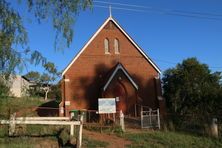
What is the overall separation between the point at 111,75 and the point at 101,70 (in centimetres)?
249

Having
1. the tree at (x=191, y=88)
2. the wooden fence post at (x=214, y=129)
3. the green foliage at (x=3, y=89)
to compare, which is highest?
the tree at (x=191, y=88)

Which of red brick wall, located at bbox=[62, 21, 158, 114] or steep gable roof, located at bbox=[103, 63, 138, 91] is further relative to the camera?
red brick wall, located at bbox=[62, 21, 158, 114]

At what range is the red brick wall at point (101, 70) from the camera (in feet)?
132

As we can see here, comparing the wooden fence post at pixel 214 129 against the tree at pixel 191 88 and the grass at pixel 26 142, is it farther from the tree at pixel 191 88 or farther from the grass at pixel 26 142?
the grass at pixel 26 142

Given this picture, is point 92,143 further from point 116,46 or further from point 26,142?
point 116,46

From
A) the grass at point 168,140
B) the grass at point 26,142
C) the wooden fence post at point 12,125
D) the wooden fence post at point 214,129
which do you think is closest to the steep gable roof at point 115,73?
the wooden fence post at point 214,129

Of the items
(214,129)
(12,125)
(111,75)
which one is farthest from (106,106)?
(12,125)

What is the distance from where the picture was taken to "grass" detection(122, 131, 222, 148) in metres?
21.3

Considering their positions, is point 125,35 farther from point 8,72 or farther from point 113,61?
point 8,72

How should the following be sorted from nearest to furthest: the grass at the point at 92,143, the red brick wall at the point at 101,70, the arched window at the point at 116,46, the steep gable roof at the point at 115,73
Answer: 1. the grass at the point at 92,143
2. the steep gable roof at the point at 115,73
3. the red brick wall at the point at 101,70
4. the arched window at the point at 116,46

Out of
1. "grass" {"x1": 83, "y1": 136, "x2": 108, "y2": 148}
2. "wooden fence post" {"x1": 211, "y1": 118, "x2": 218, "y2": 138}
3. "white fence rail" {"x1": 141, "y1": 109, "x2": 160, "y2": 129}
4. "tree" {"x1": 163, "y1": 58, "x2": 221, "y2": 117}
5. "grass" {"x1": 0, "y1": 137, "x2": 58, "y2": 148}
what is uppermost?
"tree" {"x1": 163, "y1": 58, "x2": 221, "y2": 117}

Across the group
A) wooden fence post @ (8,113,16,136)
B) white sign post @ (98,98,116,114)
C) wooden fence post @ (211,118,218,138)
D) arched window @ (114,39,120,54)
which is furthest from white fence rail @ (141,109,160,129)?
arched window @ (114,39,120,54)

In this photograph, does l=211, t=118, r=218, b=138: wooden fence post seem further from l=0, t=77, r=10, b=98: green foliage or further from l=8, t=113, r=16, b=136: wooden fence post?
l=0, t=77, r=10, b=98: green foliage

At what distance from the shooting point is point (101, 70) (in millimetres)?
41188
